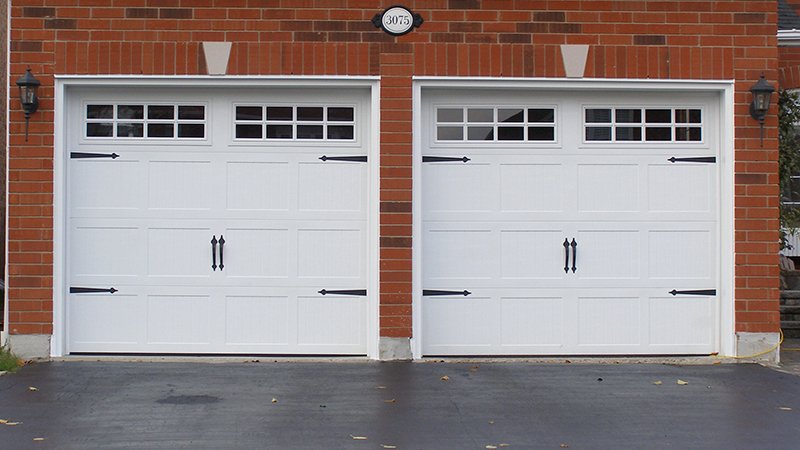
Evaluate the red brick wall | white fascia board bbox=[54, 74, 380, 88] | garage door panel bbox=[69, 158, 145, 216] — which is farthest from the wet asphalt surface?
white fascia board bbox=[54, 74, 380, 88]

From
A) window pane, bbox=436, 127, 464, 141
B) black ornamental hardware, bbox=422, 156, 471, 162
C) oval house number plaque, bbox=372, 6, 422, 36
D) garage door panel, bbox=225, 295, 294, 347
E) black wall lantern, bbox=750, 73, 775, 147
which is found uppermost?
oval house number plaque, bbox=372, 6, 422, 36

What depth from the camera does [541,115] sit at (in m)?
8.78

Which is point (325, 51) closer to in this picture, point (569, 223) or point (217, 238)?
point (217, 238)

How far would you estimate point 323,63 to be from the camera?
27.6ft

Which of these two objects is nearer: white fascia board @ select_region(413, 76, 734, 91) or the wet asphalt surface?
the wet asphalt surface

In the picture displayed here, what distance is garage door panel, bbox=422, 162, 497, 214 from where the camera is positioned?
8.66 m

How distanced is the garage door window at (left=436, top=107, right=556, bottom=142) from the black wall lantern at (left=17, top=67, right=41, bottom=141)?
354 cm

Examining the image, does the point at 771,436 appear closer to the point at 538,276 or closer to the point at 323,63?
the point at 538,276

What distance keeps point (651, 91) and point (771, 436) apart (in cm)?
369

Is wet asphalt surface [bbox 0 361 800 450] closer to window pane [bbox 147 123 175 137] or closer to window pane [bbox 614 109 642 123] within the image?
window pane [bbox 147 123 175 137]

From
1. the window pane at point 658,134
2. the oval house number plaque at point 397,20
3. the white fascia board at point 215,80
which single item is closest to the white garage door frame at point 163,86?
the white fascia board at point 215,80

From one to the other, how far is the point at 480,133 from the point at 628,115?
1388 mm

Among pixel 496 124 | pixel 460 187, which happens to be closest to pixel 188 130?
pixel 460 187

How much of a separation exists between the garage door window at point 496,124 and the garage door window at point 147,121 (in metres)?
2.21
